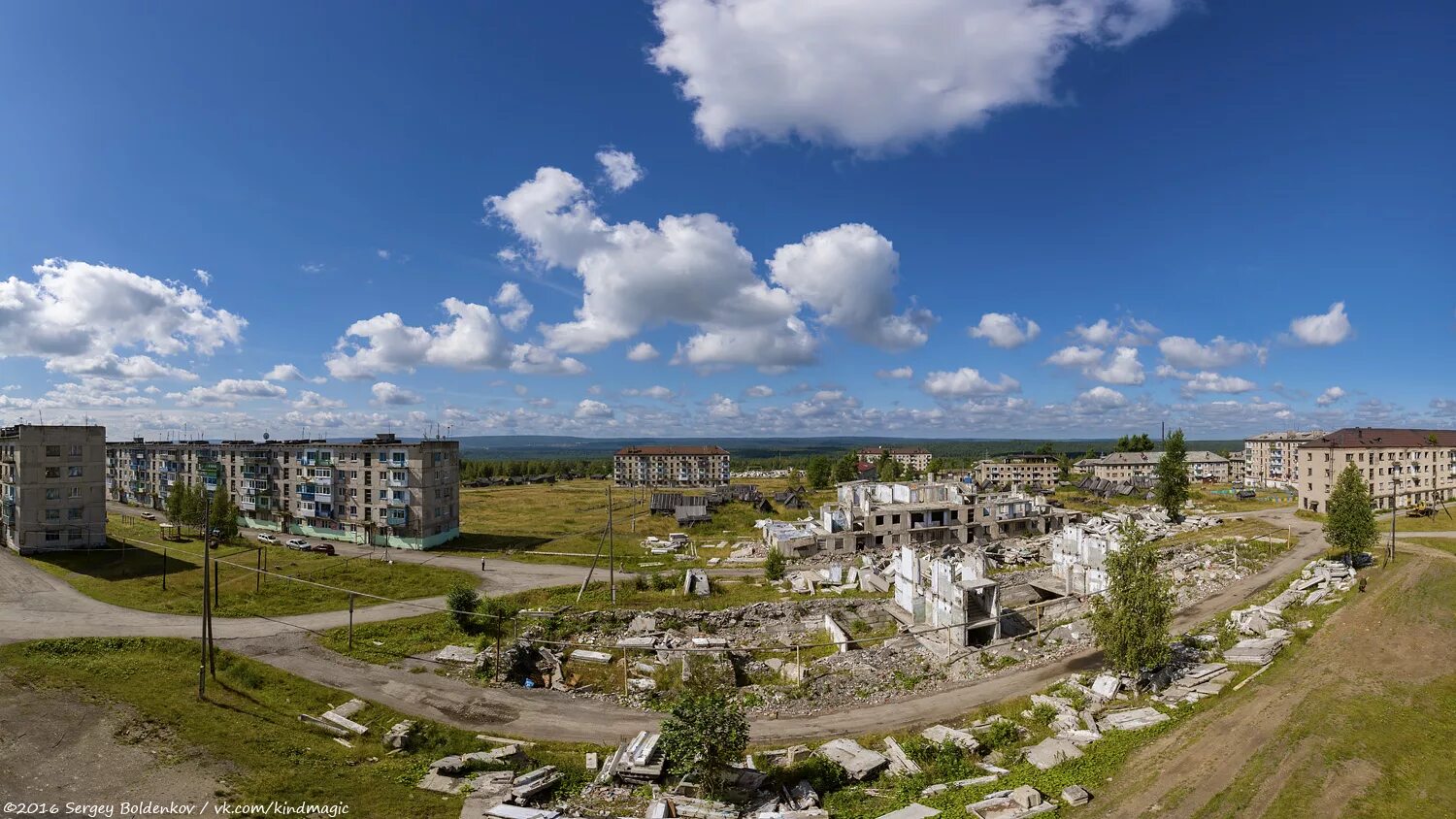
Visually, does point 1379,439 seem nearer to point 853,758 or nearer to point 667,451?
point 853,758

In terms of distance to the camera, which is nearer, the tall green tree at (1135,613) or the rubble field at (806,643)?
the tall green tree at (1135,613)

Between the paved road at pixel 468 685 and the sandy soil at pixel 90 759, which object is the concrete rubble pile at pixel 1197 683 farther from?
the sandy soil at pixel 90 759

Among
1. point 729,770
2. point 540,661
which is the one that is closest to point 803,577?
point 540,661

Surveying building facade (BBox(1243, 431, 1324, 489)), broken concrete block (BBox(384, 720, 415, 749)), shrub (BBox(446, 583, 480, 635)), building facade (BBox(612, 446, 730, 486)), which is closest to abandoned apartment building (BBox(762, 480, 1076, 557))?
shrub (BBox(446, 583, 480, 635))

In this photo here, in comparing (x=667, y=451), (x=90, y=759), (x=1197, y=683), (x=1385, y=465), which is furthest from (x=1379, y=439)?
(x=667, y=451)

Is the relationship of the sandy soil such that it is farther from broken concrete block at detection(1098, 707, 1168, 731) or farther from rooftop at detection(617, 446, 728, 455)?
rooftop at detection(617, 446, 728, 455)

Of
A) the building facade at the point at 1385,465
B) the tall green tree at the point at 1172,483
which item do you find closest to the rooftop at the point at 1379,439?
the building facade at the point at 1385,465

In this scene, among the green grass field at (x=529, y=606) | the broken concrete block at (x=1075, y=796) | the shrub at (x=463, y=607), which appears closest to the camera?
the broken concrete block at (x=1075, y=796)
